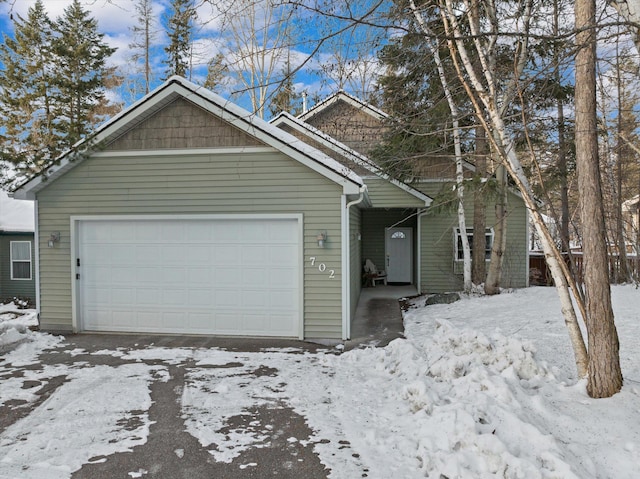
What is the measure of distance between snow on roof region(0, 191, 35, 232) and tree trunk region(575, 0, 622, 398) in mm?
16214

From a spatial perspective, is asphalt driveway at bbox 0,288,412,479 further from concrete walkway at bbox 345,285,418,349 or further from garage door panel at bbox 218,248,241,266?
garage door panel at bbox 218,248,241,266

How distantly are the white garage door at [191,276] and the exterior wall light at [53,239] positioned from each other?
1.31 ft

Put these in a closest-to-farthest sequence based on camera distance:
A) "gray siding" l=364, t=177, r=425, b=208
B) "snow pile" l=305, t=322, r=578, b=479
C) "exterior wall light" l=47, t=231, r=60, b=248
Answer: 1. "snow pile" l=305, t=322, r=578, b=479
2. "exterior wall light" l=47, t=231, r=60, b=248
3. "gray siding" l=364, t=177, r=425, b=208

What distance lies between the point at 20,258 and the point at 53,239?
Answer: 9.10 meters

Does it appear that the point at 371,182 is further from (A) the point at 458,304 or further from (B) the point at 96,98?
(B) the point at 96,98

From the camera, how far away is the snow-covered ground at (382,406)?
10.4 ft

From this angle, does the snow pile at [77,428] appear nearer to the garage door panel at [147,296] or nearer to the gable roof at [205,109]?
the garage door panel at [147,296]

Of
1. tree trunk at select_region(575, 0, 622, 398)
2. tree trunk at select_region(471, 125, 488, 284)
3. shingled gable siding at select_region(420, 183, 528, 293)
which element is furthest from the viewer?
shingled gable siding at select_region(420, 183, 528, 293)

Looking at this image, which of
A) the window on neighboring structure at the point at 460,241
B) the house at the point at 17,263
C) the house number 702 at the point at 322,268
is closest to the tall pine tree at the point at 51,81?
the house at the point at 17,263

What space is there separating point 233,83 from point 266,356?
441 centimetres

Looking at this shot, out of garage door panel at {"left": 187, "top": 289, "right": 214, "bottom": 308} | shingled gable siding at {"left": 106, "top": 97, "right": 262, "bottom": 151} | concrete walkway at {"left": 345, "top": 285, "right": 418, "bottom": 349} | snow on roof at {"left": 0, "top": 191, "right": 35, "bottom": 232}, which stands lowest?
concrete walkway at {"left": 345, "top": 285, "right": 418, "bottom": 349}

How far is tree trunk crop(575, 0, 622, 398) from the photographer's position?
3707 millimetres

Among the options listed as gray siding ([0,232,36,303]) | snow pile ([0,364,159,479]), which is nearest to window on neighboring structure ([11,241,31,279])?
gray siding ([0,232,36,303])

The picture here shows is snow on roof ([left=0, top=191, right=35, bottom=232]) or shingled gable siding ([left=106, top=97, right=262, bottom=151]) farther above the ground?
shingled gable siding ([left=106, top=97, right=262, bottom=151])
